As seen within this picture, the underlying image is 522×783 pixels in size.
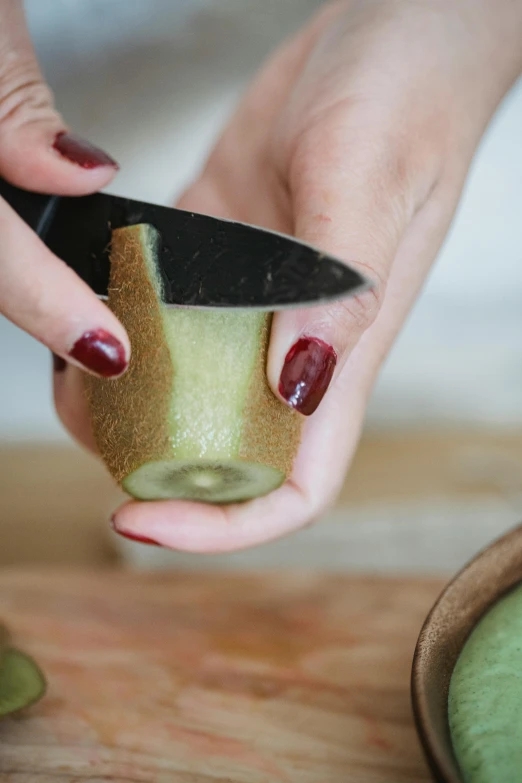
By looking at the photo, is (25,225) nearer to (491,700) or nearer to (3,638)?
(3,638)

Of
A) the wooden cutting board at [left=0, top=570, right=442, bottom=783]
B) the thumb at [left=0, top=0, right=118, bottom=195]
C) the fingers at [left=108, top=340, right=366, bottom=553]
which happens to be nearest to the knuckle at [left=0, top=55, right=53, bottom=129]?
the thumb at [left=0, top=0, right=118, bottom=195]

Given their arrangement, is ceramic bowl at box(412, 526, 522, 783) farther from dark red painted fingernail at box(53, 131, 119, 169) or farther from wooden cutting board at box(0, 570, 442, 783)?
dark red painted fingernail at box(53, 131, 119, 169)

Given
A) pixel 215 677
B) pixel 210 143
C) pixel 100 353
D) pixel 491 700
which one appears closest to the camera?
pixel 491 700

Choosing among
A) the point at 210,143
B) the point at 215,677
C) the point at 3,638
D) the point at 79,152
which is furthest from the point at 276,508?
the point at 210,143

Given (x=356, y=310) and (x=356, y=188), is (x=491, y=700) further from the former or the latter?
(x=356, y=188)

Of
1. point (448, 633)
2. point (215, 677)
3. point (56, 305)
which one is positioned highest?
point (56, 305)

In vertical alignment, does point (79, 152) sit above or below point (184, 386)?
above

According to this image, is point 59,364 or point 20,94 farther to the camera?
point 59,364

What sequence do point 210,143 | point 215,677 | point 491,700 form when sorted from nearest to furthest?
1. point 491,700
2. point 215,677
3. point 210,143
